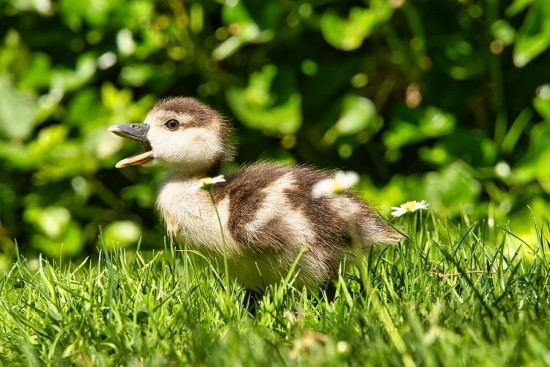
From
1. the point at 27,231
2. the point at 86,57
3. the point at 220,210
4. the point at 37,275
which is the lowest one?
the point at 27,231

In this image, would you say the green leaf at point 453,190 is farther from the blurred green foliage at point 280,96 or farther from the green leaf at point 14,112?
the green leaf at point 14,112

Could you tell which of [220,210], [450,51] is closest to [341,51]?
[450,51]

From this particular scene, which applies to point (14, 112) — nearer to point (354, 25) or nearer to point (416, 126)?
point (354, 25)

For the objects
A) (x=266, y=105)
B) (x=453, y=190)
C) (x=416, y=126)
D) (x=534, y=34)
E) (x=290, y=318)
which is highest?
(x=534, y=34)

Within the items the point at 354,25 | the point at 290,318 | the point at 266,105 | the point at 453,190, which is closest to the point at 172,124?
the point at 290,318

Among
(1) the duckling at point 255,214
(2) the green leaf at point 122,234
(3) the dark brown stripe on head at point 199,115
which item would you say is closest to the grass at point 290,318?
(1) the duckling at point 255,214

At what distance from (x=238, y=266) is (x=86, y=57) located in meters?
2.55

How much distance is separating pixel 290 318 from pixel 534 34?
275cm

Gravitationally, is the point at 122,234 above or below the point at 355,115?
below

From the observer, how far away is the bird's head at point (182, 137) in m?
3.77

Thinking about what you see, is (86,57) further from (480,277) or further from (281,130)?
(480,277)

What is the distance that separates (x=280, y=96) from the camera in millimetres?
5414

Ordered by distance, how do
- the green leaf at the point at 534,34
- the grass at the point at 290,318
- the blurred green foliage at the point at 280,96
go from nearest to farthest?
the grass at the point at 290,318 < the green leaf at the point at 534,34 < the blurred green foliage at the point at 280,96

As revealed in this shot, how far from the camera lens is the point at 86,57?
557cm
